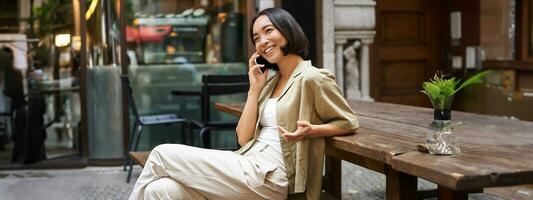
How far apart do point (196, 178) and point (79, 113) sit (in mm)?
4123

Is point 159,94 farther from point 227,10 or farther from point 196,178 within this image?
point 196,178

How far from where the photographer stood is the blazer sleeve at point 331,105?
296 centimetres

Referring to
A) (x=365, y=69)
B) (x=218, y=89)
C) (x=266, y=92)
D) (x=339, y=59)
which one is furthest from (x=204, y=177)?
(x=365, y=69)

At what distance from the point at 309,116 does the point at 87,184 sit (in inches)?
138

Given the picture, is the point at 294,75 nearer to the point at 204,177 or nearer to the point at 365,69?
the point at 204,177

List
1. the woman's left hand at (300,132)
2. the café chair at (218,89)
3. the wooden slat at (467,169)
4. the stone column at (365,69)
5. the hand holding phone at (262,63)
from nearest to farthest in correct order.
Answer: the wooden slat at (467,169) < the woman's left hand at (300,132) < the hand holding phone at (262,63) < the café chair at (218,89) < the stone column at (365,69)

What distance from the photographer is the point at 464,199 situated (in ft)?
10.9

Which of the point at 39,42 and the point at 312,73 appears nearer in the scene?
the point at 312,73

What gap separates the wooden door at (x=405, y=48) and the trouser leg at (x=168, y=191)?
488cm

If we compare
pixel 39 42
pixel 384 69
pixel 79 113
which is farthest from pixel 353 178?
pixel 39 42

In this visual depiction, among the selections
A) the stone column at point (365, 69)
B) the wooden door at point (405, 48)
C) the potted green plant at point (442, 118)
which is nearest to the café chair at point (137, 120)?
the stone column at point (365, 69)

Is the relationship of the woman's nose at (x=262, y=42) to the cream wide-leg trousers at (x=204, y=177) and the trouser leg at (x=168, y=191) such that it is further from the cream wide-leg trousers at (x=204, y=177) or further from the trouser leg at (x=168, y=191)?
the trouser leg at (x=168, y=191)

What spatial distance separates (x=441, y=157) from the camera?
241 cm

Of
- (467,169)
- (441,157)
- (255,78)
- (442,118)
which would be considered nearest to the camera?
(467,169)
